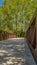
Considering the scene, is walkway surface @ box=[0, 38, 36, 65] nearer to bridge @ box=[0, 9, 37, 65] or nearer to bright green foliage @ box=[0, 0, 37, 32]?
bridge @ box=[0, 9, 37, 65]

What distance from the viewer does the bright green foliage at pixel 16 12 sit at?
2953 cm

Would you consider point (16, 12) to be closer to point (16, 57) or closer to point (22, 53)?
point (22, 53)

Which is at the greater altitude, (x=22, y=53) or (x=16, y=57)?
(x=16, y=57)

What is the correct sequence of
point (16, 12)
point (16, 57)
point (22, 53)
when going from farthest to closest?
1. point (16, 12)
2. point (22, 53)
3. point (16, 57)

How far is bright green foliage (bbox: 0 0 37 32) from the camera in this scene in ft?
96.9

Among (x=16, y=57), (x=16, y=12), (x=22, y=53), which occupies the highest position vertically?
(x=16, y=57)

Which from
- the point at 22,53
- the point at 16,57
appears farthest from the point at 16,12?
the point at 16,57

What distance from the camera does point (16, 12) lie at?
2986cm

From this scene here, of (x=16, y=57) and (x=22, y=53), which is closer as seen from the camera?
(x=16, y=57)

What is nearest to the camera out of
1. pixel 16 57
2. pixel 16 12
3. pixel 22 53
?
pixel 16 57

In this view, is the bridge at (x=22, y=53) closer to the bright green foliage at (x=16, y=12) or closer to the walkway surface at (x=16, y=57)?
the walkway surface at (x=16, y=57)

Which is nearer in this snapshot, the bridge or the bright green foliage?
the bridge

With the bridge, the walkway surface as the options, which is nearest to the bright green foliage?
the bridge

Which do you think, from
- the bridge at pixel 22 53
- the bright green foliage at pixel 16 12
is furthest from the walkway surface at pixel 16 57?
the bright green foliage at pixel 16 12
